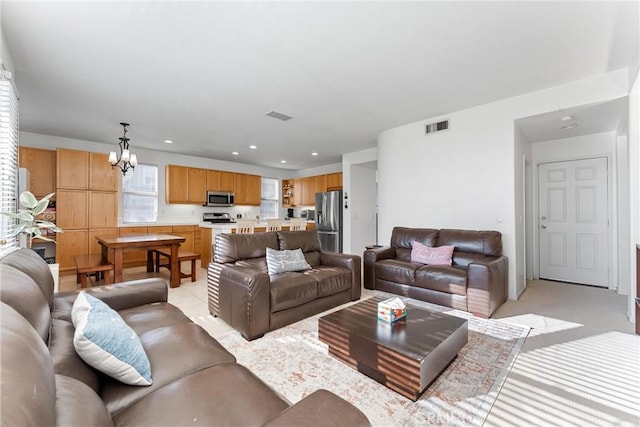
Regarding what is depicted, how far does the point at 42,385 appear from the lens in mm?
636

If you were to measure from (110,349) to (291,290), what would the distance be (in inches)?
67.1

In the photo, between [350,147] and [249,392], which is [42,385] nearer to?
[249,392]

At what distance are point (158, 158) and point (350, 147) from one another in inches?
169

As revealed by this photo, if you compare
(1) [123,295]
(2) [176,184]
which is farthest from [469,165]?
(2) [176,184]

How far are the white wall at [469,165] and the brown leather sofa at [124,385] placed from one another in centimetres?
372

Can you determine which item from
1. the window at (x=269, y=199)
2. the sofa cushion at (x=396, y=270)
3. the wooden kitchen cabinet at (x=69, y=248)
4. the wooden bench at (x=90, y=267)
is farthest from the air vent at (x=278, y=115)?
the window at (x=269, y=199)

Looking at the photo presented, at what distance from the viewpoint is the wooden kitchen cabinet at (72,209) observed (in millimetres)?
4859

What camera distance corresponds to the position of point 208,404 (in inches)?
40.5

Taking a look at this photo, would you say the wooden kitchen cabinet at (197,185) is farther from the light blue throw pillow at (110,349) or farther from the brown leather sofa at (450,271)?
the light blue throw pillow at (110,349)

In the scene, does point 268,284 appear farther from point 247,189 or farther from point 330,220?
point 247,189

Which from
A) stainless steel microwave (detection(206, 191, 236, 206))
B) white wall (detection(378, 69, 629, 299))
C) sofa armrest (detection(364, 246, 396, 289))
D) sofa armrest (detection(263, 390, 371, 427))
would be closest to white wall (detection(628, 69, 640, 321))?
white wall (detection(378, 69, 629, 299))

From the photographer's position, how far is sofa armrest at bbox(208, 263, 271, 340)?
2463 mm

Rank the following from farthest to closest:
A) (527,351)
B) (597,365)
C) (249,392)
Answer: (527,351)
(597,365)
(249,392)

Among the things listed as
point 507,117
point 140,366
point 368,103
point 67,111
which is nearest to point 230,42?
point 368,103
